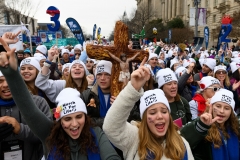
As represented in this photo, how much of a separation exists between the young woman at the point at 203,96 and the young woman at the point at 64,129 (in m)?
1.92

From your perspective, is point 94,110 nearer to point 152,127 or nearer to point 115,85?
point 115,85

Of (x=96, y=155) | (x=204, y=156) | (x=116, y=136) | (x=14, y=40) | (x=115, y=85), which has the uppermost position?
(x=14, y=40)

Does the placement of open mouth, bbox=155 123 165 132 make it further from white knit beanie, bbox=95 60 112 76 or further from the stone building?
the stone building

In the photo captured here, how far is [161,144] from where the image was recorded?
241 centimetres

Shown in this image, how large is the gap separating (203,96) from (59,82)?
95.0 inches

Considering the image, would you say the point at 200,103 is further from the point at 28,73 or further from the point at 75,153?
the point at 28,73

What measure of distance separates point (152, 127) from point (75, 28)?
17.8ft

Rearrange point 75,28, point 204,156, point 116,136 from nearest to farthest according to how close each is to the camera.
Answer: point 116,136, point 204,156, point 75,28

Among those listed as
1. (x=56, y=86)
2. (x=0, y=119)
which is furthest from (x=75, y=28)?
(x=0, y=119)

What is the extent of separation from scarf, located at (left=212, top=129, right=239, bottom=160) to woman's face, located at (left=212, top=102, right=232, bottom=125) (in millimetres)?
210

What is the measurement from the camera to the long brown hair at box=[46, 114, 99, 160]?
2.33m

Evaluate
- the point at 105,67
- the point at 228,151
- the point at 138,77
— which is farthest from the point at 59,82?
the point at 228,151

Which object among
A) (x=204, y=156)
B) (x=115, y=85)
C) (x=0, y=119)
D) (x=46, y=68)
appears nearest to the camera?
(x=0, y=119)

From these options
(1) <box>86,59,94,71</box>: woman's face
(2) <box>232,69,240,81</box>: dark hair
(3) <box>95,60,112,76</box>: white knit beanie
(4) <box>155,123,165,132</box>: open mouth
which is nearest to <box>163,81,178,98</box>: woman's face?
(3) <box>95,60,112,76</box>: white knit beanie
